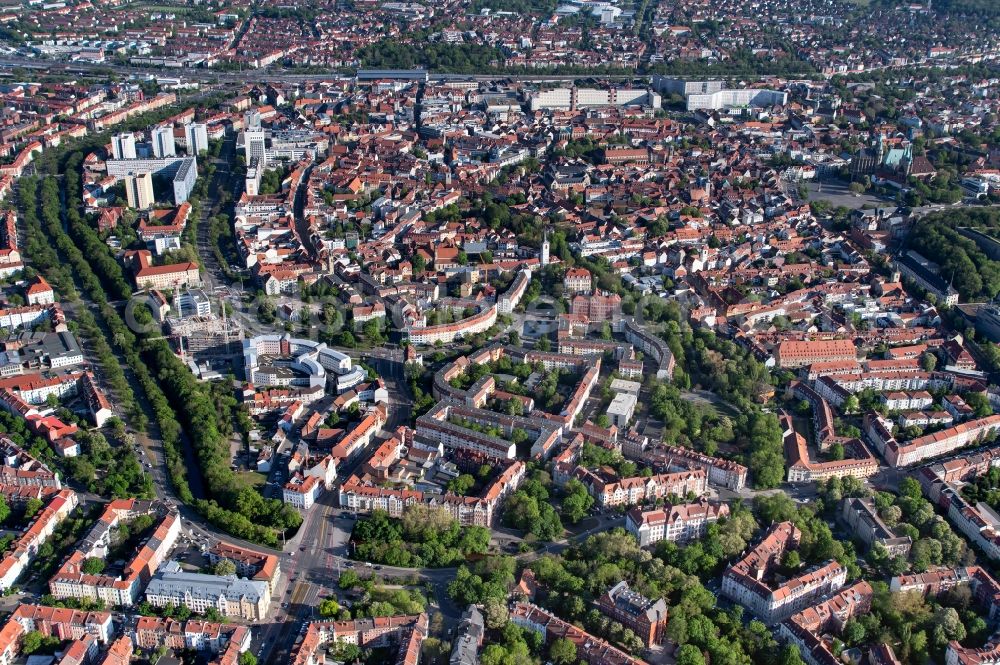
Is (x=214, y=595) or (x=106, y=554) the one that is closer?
(x=214, y=595)

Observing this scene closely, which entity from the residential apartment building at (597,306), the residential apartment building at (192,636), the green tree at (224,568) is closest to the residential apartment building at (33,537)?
the residential apartment building at (192,636)

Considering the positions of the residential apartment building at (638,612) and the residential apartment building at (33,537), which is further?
the residential apartment building at (33,537)

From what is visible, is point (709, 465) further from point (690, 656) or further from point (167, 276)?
point (167, 276)

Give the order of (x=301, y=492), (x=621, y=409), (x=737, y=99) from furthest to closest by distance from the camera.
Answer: (x=737, y=99) < (x=621, y=409) < (x=301, y=492)

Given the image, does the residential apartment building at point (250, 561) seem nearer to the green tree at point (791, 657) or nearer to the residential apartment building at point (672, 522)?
the residential apartment building at point (672, 522)

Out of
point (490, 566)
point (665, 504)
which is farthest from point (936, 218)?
point (490, 566)

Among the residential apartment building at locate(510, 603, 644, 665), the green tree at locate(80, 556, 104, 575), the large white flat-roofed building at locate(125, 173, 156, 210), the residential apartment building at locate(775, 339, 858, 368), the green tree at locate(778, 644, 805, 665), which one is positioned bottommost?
the green tree at locate(778, 644, 805, 665)

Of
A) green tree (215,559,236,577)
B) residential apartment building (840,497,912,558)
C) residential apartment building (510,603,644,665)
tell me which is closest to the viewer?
residential apartment building (510,603,644,665)

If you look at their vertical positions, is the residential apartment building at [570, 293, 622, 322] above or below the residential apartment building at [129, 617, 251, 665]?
above

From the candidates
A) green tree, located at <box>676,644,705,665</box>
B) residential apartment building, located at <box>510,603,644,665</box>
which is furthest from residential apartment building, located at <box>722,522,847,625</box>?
residential apartment building, located at <box>510,603,644,665</box>

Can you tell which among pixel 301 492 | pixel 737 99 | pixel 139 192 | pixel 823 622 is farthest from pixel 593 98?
pixel 823 622

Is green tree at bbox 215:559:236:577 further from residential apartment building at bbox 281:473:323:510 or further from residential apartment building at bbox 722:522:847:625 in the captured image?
residential apartment building at bbox 722:522:847:625

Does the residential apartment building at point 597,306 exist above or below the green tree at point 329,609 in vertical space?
above
